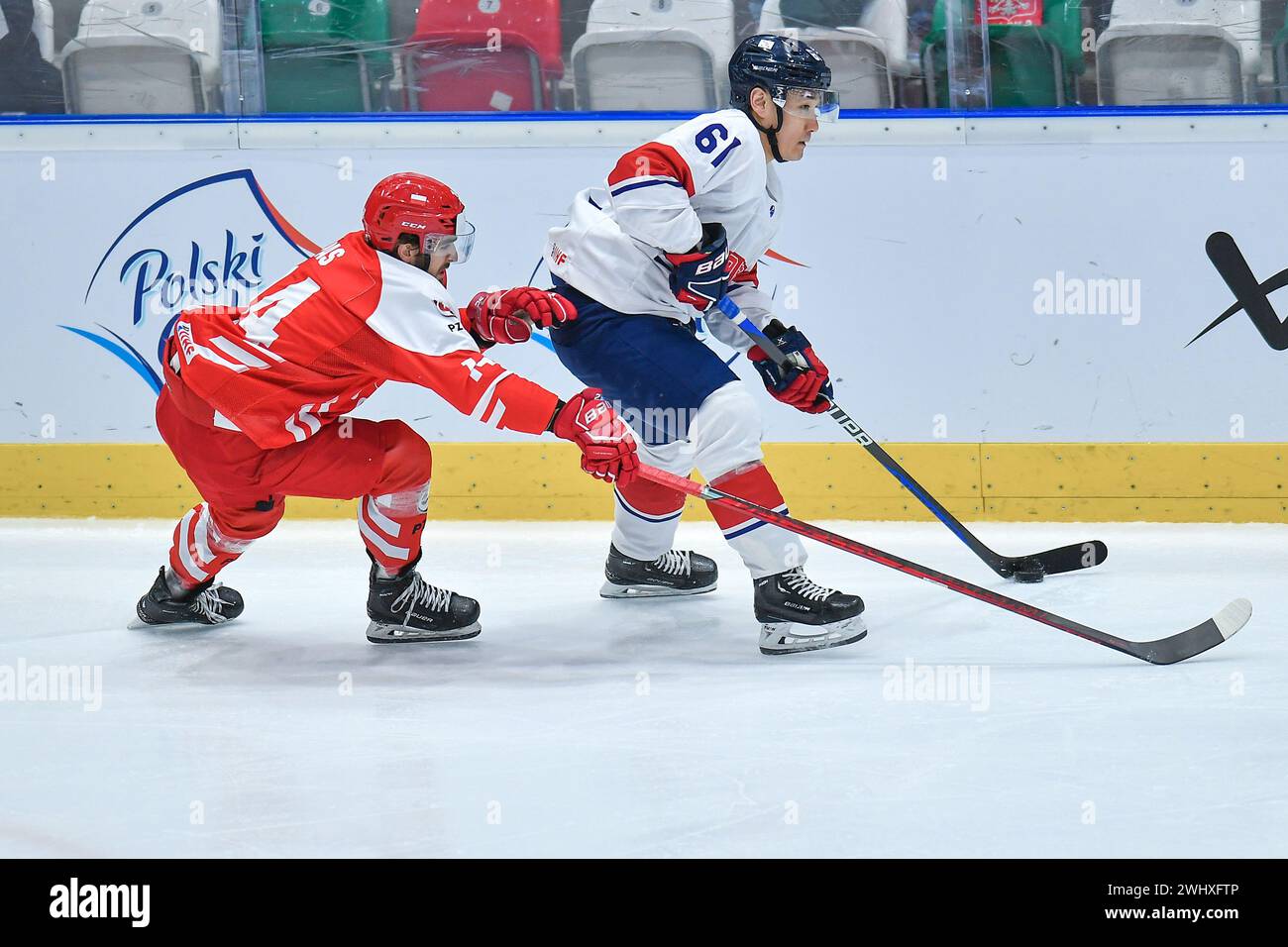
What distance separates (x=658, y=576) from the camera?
3.54 m

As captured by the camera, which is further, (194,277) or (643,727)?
(194,277)

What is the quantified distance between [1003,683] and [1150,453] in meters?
1.91

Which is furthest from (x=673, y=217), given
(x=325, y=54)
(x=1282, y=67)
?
(x=1282, y=67)

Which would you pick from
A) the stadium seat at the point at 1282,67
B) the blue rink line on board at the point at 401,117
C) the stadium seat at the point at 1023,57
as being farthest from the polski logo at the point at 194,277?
the stadium seat at the point at 1282,67

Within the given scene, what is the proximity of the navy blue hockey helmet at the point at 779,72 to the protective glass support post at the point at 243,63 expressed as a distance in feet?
6.79

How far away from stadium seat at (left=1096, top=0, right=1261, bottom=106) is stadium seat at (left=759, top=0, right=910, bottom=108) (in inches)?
25.3

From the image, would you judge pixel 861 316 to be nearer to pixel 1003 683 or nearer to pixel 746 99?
pixel 746 99

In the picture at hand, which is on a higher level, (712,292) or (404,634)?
(712,292)

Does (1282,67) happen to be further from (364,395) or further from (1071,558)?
(364,395)

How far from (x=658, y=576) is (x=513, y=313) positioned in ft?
2.82

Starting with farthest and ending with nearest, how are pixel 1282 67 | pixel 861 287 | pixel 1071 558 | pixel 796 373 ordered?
pixel 861 287, pixel 1282 67, pixel 1071 558, pixel 796 373

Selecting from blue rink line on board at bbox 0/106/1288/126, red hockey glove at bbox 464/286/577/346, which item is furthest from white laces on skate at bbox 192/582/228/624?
blue rink line on board at bbox 0/106/1288/126

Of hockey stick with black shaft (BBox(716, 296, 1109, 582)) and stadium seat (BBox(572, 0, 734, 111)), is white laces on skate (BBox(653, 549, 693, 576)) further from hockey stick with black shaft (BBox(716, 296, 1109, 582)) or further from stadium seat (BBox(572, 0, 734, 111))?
stadium seat (BBox(572, 0, 734, 111))

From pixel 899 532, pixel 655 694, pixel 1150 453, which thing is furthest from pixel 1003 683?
pixel 1150 453
